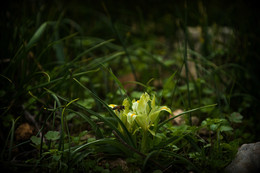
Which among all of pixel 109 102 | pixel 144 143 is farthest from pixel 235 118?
pixel 109 102

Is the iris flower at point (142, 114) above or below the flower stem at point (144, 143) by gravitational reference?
above

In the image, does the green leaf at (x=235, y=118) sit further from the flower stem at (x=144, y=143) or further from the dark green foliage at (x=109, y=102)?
the flower stem at (x=144, y=143)

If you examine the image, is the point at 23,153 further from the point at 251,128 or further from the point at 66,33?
the point at 251,128

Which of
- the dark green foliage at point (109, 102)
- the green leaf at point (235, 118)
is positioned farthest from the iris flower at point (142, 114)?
the green leaf at point (235, 118)

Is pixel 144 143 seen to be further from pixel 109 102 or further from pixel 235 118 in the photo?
pixel 235 118

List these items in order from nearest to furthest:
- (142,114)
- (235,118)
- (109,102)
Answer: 1. (142,114)
2. (235,118)
3. (109,102)

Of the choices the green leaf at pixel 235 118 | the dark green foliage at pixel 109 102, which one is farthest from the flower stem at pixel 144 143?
the green leaf at pixel 235 118

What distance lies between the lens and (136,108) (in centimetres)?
134

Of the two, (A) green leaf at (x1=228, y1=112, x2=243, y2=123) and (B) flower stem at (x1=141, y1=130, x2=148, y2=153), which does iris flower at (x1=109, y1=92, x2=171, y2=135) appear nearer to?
(B) flower stem at (x1=141, y1=130, x2=148, y2=153)

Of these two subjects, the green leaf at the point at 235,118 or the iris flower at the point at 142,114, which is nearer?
the iris flower at the point at 142,114

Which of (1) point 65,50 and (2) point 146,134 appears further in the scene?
(1) point 65,50

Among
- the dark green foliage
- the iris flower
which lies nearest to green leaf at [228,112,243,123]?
the dark green foliage

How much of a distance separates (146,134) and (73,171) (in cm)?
48

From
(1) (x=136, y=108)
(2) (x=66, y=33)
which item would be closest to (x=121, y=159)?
(1) (x=136, y=108)
